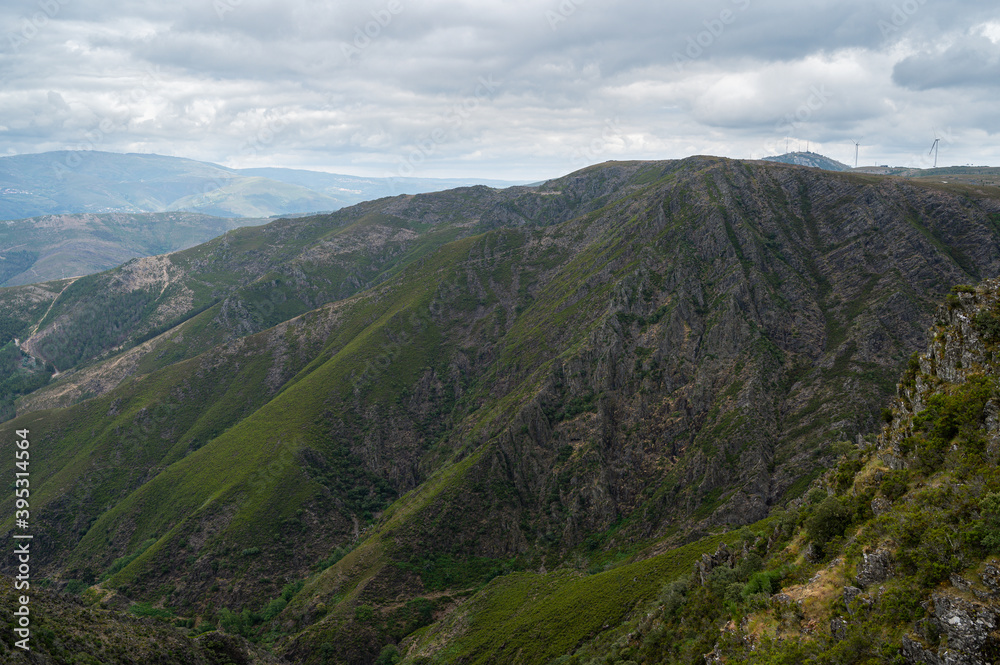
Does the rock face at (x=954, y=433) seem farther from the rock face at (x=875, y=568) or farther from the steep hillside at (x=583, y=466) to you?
the steep hillside at (x=583, y=466)

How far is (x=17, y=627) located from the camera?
55.1 metres

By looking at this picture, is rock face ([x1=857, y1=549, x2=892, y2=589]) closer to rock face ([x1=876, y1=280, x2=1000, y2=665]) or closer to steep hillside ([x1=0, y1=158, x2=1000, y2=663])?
rock face ([x1=876, y1=280, x2=1000, y2=665])

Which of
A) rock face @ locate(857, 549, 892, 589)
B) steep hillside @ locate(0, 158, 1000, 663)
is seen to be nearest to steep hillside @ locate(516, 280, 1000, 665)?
rock face @ locate(857, 549, 892, 589)

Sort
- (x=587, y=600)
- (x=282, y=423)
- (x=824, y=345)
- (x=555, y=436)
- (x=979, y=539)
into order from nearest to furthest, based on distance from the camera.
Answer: (x=979, y=539), (x=587, y=600), (x=824, y=345), (x=555, y=436), (x=282, y=423)

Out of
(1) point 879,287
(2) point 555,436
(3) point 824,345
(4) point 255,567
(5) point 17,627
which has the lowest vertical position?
(4) point 255,567

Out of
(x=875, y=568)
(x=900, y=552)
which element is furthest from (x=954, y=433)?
(x=875, y=568)

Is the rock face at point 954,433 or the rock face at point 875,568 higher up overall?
the rock face at point 954,433

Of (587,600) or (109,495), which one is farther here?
(109,495)

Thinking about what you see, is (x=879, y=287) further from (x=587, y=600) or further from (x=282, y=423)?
(x=282, y=423)

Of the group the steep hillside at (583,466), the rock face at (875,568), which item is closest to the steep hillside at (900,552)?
the rock face at (875,568)

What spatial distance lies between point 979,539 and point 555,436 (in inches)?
5651

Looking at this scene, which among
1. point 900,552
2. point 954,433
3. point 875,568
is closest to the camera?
point 900,552

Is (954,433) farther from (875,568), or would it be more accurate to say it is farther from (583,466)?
(583,466)

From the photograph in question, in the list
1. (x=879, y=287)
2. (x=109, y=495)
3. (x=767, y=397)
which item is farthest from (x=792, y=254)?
(x=109, y=495)
